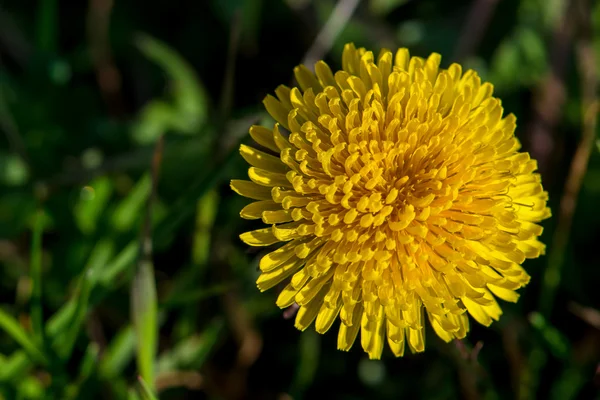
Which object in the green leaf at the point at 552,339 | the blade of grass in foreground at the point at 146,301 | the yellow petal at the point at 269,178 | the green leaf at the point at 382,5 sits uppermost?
the green leaf at the point at 382,5

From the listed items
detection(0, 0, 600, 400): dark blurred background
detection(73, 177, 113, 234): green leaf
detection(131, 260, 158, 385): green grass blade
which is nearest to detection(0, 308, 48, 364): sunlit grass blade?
detection(0, 0, 600, 400): dark blurred background

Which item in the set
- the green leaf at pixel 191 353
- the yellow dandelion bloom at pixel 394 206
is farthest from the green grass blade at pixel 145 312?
the yellow dandelion bloom at pixel 394 206

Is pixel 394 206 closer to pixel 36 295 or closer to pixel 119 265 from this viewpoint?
pixel 119 265

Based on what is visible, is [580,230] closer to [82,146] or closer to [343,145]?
[343,145]

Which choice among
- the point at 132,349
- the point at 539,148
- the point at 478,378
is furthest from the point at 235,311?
the point at 539,148

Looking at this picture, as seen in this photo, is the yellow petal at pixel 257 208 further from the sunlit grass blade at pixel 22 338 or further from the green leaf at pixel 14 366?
the green leaf at pixel 14 366

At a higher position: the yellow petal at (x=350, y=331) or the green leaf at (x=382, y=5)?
the green leaf at (x=382, y=5)
